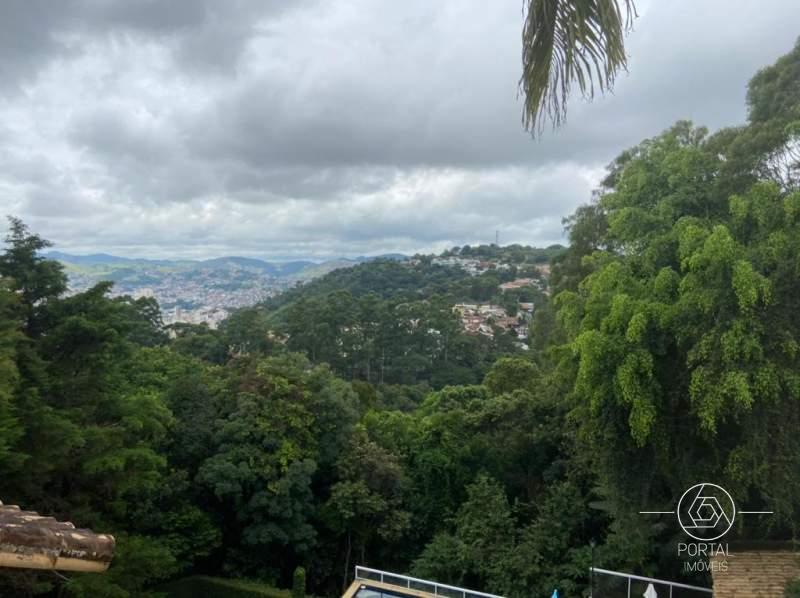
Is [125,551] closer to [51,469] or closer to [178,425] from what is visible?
[51,469]

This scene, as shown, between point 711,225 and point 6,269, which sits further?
point 6,269

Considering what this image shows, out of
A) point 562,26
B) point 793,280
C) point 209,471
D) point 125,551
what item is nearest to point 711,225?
point 793,280

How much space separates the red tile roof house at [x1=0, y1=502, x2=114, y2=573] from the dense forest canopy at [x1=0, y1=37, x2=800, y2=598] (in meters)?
4.62

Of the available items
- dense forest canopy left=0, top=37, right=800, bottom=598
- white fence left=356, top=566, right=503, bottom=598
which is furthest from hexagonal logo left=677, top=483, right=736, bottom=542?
white fence left=356, top=566, right=503, bottom=598

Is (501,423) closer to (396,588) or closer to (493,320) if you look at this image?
(396,588)

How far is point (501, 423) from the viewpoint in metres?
12.2

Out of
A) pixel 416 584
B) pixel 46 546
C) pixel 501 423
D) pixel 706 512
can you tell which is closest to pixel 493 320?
pixel 501 423

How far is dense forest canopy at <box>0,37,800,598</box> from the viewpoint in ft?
20.1

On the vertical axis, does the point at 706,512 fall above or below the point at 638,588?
above

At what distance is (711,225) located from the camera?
6742 mm

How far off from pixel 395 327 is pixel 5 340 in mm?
23772

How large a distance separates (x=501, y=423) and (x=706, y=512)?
18.4 feet

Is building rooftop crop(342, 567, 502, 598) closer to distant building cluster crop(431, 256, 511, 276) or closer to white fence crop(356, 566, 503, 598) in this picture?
white fence crop(356, 566, 503, 598)

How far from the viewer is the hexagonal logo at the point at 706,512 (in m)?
6.48
